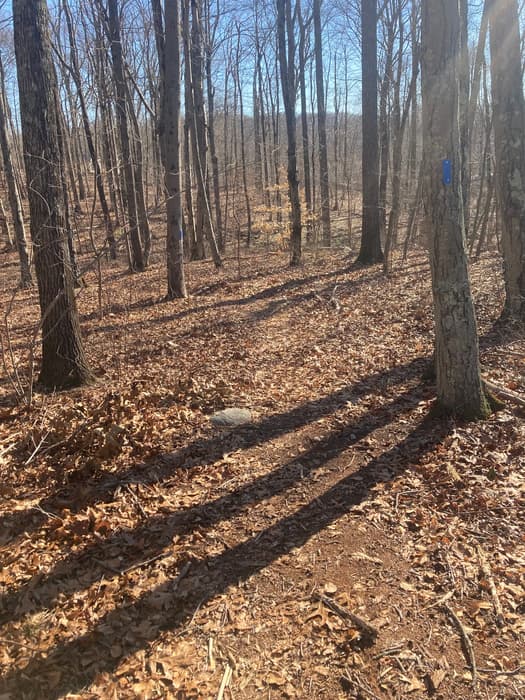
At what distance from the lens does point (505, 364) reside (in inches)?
225

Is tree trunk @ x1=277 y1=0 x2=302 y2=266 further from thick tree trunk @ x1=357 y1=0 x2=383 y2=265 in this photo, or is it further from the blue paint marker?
the blue paint marker

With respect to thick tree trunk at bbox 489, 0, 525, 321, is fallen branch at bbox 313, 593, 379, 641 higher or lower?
lower

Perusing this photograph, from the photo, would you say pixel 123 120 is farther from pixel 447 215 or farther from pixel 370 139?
pixel 447 215

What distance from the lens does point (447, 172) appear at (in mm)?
4043

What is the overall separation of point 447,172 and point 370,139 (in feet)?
29.9

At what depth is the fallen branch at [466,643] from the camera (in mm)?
2438

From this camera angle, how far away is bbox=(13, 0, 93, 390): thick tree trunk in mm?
5207

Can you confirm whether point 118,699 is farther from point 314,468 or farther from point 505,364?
point 505,364

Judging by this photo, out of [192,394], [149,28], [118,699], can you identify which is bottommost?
[118,699]

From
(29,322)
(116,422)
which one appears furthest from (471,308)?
(29,322)

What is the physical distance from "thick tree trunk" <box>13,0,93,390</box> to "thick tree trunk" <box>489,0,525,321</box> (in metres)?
5.83

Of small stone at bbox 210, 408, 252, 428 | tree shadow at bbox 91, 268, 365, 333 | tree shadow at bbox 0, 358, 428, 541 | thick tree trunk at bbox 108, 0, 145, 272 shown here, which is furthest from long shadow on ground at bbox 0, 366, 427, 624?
thick tree trunk at bbox 108, 0, 145, 272

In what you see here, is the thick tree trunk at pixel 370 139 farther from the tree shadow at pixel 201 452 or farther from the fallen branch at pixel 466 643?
the fallen branch at pixel 466 643

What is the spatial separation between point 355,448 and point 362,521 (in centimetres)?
100
